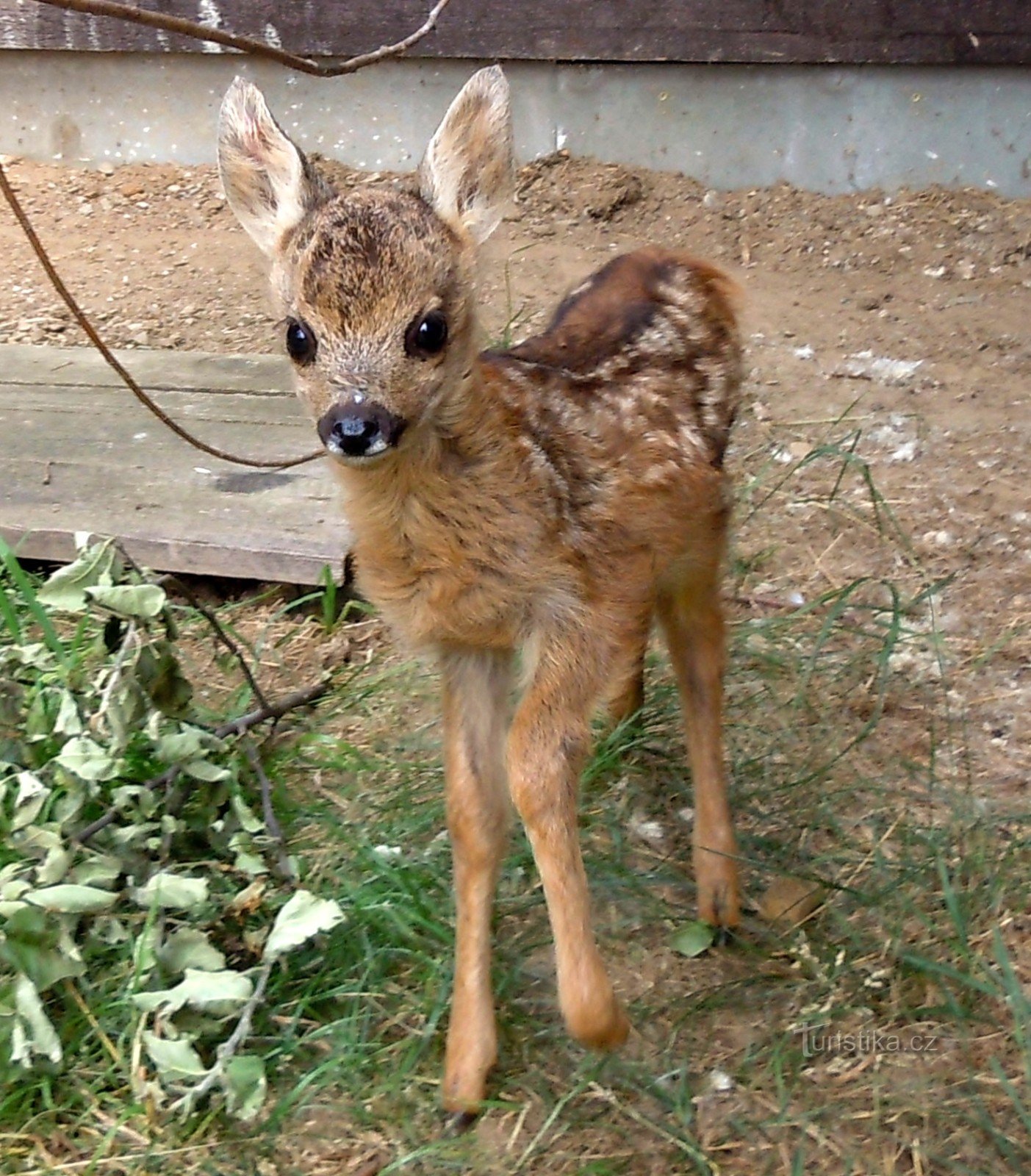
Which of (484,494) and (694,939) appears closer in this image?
(484,494)

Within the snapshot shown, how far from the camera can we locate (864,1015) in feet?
8.50

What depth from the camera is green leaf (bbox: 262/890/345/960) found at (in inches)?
102

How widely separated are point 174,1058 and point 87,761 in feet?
2.16

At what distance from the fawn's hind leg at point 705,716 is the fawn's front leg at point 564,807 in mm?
474

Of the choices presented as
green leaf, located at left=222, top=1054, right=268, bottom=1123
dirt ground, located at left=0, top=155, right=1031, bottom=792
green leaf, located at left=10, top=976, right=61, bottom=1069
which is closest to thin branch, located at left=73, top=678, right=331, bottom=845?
green leaf, located at left=10, top=976, right=61, bottom=1069

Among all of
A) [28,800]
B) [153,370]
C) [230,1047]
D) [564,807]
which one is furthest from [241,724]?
[153,370]

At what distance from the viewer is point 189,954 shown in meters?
2.65

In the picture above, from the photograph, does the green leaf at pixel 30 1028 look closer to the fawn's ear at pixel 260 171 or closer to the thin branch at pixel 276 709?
the thin branch at pixel 276 709

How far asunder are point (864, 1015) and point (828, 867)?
0.44 m

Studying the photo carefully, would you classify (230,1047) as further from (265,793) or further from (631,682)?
(631,682)

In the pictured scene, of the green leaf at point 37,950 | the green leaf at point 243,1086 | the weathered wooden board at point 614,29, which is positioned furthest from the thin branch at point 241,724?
the weathered wooden board at point 614,29

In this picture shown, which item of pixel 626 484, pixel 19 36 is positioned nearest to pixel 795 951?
pixel 626 484

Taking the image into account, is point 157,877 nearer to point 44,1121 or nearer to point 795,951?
point 44,1121

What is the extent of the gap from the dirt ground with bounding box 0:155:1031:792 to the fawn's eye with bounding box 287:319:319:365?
6.48 feet
